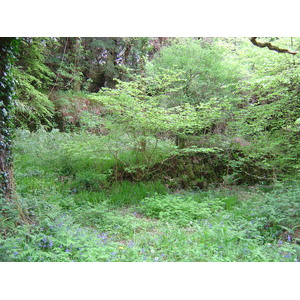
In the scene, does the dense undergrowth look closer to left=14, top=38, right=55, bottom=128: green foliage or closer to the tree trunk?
the tree trunk

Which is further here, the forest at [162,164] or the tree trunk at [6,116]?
the tree trunk at [6,116]

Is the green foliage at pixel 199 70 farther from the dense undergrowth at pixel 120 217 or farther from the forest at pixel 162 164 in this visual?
the dense undergrowth at pixel 120 217

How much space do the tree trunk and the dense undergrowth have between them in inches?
7.7

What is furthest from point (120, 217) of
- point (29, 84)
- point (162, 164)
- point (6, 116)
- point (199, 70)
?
point (29, 84)

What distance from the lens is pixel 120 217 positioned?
298 centimetres

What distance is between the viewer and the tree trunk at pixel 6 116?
2246 mm

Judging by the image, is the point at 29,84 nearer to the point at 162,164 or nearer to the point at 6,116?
the point at 6,116

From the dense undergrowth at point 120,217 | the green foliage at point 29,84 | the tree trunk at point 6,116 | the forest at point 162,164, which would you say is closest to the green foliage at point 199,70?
the forest at point 162,164

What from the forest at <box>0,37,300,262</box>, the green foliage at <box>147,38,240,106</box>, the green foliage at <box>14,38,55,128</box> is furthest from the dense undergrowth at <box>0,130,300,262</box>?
the green foliage at <box>147,38,240,106</box>

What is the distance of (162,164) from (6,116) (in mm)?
3289

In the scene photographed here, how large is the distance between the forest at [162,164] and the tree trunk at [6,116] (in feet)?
0.04

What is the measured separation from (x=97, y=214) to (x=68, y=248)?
113cm
